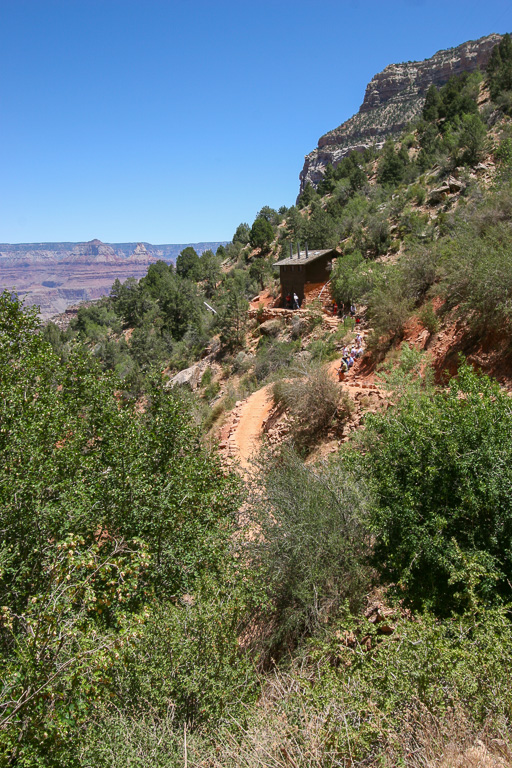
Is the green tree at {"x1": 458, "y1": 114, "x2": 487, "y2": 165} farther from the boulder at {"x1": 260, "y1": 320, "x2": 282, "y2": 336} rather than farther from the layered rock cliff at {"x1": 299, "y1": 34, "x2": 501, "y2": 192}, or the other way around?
the layered rock cliff at {"x1": 299, "y1": 34, "x2": 501, "y2": 192}

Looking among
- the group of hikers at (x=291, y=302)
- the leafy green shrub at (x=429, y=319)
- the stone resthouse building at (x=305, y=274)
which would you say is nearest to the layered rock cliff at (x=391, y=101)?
the stone resthouse building at (x=305, y=274)

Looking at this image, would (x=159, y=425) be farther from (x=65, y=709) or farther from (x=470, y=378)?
(x=470, y=378)

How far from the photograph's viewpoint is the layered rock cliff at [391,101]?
289 feet

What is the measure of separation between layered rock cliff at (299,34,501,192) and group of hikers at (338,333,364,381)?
251 feet

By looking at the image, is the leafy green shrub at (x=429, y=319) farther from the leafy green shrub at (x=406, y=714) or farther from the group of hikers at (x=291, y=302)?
the group of hikers at (x=291, y=302)

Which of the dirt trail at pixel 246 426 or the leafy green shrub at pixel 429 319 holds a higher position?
the leafy green shrub at pixel 429 319

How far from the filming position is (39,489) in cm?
657

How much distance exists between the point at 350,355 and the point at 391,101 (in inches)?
4254

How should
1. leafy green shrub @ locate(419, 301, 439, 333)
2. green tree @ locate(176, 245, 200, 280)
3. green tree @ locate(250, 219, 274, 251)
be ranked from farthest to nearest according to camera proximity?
green tree @ locate(176, 245, 200, 280) → green tree @ locate(250, 219, 274, 251) → leafy green shrub @ locate(419, 301, 439, 333)

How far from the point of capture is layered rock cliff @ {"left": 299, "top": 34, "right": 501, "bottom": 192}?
87.9m

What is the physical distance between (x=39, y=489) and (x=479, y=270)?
451 inches

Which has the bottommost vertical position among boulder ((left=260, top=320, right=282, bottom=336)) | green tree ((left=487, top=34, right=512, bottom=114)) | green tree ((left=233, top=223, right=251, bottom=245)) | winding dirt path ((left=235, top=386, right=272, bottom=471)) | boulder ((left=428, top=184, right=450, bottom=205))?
winding dirt path ((left=235, top=386, right=272, bottom=471))

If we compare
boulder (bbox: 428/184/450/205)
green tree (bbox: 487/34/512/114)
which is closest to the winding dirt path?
boulder (bbox: 428/184/450/205)

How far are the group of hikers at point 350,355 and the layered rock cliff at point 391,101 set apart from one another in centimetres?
7644
